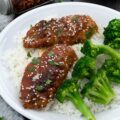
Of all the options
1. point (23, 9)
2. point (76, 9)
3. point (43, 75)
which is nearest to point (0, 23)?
point (23, 9)

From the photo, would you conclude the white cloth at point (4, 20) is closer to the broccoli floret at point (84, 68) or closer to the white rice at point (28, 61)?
the white rice at point (28, 61)

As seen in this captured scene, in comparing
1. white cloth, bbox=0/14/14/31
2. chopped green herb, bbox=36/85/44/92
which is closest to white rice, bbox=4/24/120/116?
chopped green herb, bbox=36/85/44/92

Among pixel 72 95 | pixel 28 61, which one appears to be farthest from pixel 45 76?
pixel 28 61

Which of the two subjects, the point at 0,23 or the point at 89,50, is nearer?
the point at 89,50

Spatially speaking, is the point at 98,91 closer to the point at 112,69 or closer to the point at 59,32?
the point at 112,69

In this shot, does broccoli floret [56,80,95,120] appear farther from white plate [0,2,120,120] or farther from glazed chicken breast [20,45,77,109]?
white plate [0,2,120,120]

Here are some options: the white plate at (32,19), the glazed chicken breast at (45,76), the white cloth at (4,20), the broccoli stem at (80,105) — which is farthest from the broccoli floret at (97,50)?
the white cloth at (4,20)

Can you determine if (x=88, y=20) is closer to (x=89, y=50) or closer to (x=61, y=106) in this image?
(x=89, y=50)
